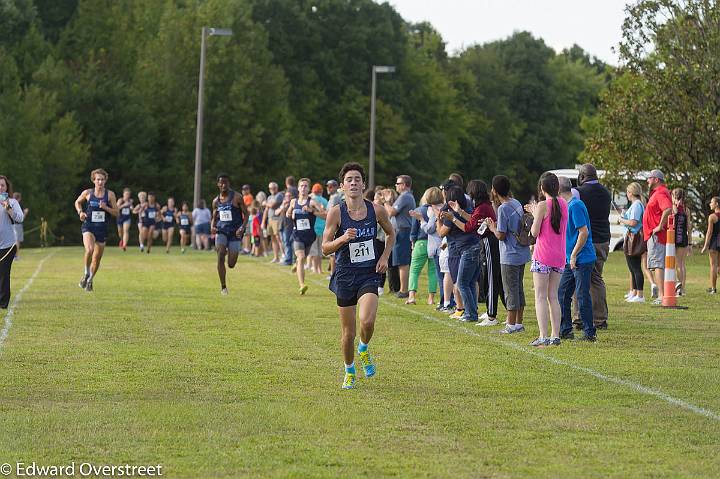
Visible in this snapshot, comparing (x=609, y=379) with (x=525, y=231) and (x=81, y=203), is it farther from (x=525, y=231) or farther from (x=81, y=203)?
(x=81, y=203)

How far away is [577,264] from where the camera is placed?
50.5 ft

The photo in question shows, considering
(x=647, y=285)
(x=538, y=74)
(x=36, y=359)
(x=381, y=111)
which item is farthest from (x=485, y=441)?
(x=538, y=74)

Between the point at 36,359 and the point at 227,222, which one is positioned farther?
the point at 227,222

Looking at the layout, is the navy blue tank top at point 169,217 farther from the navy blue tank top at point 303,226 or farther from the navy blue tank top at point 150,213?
the navy blue tank top at point 303,226

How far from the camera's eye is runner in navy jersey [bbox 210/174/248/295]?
2183 cm

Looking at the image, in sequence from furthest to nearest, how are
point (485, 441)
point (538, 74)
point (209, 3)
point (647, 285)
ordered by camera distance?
point (538, 74) < point (209, 3) < point (647, 285) < point (485, 441)

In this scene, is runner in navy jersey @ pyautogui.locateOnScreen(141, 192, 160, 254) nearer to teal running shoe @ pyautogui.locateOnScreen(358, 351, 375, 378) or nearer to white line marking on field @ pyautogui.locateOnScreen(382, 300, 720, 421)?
white line marking on field @ pyautogui.locateOnScreen(382, 300, 720, 421)

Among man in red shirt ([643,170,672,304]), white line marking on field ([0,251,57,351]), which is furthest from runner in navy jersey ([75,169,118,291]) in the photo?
man in red shirt ([643,170,672,304])

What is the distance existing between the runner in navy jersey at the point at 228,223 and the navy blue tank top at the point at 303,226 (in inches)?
94.9

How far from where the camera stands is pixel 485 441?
884 centimetres

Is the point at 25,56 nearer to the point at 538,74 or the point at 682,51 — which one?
the point at 682,51

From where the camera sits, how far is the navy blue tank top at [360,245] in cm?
1134

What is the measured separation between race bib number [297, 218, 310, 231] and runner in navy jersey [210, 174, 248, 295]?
255cm

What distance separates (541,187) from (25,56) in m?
53.9
